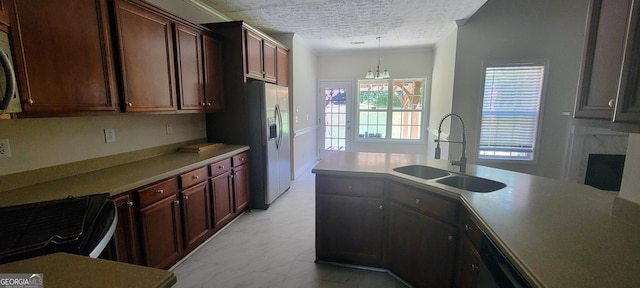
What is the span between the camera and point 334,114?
6398 millimetres

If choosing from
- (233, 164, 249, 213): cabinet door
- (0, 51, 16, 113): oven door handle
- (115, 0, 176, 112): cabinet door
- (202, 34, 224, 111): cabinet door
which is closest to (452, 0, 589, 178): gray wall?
(233, 164, 249, 213): cabinet door

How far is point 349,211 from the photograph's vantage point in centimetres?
219

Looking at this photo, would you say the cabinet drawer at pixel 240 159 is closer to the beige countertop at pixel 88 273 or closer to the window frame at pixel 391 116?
the beige countertop at pixel 88 273

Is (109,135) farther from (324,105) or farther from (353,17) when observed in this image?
(324,105)

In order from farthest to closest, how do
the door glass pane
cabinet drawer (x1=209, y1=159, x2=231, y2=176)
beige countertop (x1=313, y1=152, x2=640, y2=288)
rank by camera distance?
the door glass pane
cabinet drawer (x1=209, y1=159, x2=231, y2=176)
beige countertop (x1=313, y1=152, x2=640, y2=288)

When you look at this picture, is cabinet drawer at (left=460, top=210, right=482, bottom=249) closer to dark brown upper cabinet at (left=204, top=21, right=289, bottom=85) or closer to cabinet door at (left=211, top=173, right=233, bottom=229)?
cabinet door at (left=211, top=173, right=233, bottom=229)

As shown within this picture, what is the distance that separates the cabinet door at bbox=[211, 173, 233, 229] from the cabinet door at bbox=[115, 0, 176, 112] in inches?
34.2

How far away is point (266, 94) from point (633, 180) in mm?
3134

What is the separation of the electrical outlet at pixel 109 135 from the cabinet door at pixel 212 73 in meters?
0.97

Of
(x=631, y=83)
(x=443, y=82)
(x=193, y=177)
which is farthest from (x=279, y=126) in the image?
(x=631, y=83)

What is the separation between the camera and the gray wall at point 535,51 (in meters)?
3.55

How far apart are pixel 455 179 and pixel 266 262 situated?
68.9 inches

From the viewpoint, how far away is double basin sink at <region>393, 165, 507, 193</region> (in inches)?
74.2

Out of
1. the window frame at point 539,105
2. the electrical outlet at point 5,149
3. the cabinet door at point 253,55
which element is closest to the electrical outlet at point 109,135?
the electrical outlet at point 5,149
